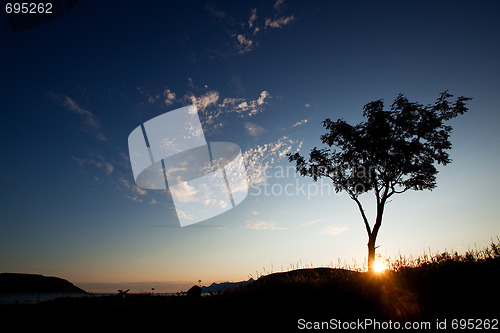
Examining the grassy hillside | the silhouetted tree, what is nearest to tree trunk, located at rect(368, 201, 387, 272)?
the silhouetted tree

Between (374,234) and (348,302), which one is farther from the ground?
(374,234)

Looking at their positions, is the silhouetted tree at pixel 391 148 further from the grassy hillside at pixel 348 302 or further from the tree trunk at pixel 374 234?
the grassy hillside at pixel 348 302

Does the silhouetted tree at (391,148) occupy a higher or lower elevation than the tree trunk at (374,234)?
higher

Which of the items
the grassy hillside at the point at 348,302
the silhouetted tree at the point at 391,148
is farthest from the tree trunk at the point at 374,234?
the grassy hillside at the point at 348,302

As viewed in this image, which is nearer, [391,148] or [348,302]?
[348,302]

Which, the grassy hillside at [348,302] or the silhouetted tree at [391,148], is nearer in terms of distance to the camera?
the grassy hillside at [348,302]

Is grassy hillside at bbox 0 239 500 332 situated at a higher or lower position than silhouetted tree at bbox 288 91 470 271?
lower

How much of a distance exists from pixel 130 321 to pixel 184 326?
1587 mm

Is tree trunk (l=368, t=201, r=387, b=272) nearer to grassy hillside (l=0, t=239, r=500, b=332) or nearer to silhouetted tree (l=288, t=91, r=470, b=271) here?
silhouetted tree (l=288, t=91, r=470, b=271)

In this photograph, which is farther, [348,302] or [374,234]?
[374,234]

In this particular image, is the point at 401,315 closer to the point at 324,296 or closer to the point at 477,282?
the point at 324,296

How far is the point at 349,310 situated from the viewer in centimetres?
493

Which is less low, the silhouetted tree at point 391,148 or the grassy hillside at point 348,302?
the silhouetted tree at point 391,148

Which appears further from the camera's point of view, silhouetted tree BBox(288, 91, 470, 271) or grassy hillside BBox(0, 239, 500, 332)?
silhouetted tree BBox(288, 91, 470, 271)
